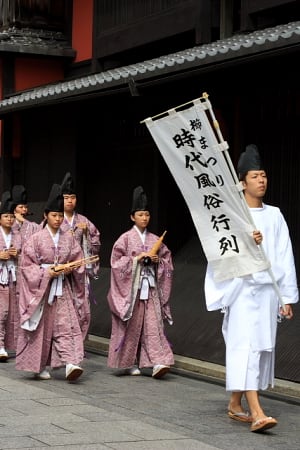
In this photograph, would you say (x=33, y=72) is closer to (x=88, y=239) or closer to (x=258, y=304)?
(x=88, y=239)

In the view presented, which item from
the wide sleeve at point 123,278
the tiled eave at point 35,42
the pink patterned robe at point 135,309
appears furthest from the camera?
the tiled eave at point 35,42

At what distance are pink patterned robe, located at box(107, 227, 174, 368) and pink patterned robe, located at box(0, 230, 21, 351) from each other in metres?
1.75

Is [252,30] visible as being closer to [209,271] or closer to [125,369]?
[125,369]

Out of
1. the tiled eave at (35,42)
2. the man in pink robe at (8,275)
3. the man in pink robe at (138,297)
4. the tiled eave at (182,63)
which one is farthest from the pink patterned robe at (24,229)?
the tiled eave at (35,42)

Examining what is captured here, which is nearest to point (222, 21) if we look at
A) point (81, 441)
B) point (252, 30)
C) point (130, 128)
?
point (252, 30)

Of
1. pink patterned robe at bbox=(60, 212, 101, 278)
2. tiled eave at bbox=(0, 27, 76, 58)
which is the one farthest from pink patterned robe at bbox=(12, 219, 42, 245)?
tiled eave at bbox=(0, 27, 76, 58)

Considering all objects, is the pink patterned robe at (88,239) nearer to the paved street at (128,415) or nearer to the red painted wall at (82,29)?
the paved street at (128,415)

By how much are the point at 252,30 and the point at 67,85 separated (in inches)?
107

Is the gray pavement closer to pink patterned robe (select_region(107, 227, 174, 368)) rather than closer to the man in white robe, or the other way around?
pink patterned robe (select_region(107, 227, 174, 368))

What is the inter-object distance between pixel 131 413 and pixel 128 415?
0.10 m

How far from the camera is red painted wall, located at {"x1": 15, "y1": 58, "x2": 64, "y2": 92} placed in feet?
63.3

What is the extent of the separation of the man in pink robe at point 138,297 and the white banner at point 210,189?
3.04 metres

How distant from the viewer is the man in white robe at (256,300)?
335 inches

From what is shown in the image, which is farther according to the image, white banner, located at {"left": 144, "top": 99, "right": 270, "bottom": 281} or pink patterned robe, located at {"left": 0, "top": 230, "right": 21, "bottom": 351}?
pink patterned robe, located at {"left": 0, "top": 230, "right": 21, "bottom": 351}
